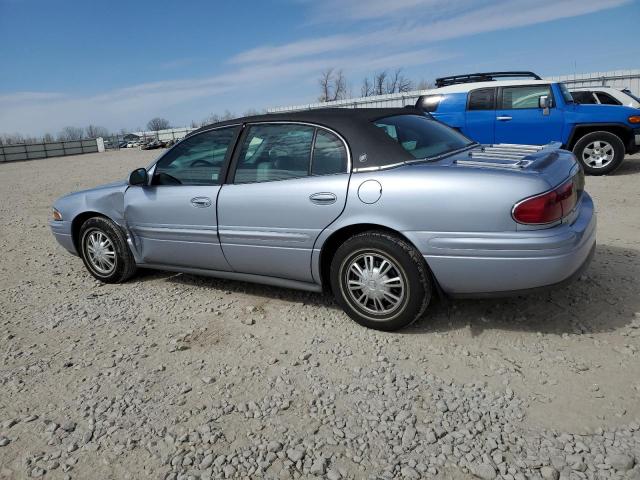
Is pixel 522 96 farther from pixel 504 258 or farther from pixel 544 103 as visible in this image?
pixel 504 258

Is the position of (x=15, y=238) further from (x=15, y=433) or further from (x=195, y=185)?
(x=15, y=433)

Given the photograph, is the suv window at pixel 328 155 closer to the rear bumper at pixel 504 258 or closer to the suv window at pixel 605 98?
the rear bumper at pixel 504 258

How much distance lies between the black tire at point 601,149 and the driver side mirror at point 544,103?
848 millimetres

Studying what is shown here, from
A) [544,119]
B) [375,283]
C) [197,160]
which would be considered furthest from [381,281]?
[544,119]

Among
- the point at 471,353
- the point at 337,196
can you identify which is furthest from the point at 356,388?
the point at 337,196

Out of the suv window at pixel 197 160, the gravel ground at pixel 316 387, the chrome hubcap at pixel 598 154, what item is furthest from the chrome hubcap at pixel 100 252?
the chrome hubcap at pixel 598 154

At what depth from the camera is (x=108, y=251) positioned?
4.54 m

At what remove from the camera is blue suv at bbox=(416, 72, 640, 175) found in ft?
28.5

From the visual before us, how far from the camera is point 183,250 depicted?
4.00m

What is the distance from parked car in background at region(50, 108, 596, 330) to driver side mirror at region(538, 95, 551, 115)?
5.57 m

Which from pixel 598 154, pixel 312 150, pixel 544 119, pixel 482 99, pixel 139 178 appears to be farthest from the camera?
pixel 482 99

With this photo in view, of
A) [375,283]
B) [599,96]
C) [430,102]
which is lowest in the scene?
[375,283]

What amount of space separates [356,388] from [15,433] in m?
1.79

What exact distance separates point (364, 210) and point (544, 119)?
7321 mm
